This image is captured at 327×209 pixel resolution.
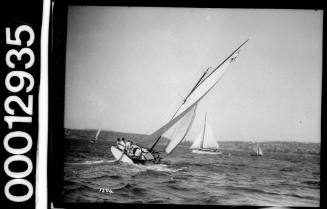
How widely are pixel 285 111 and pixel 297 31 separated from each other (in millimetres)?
644

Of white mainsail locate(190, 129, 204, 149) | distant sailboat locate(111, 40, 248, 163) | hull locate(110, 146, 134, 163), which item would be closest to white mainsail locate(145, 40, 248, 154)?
distant sailboat locate(111, 40, 248, 163)

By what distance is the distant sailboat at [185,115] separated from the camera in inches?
108

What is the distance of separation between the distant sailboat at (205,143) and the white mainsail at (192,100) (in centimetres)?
12

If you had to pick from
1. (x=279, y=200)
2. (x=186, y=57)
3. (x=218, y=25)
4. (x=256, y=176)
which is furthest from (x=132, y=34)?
(x=279, y=200)

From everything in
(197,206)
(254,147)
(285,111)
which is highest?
(285,111)

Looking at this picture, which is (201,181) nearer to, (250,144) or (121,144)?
(250,144)

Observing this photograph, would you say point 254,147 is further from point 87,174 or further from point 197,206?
point 87,174

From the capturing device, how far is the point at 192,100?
2756 mm

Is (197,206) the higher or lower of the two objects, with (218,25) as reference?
lower

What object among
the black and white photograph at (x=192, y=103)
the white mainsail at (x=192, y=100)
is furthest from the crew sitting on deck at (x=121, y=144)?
the white mainsail at (x=192, y=100)

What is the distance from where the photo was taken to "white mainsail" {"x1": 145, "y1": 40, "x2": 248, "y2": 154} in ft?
9.03

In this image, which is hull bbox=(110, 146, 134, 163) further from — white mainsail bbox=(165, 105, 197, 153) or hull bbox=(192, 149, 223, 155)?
hull bbox=(192, 149, 223, 155)

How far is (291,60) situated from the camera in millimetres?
2779

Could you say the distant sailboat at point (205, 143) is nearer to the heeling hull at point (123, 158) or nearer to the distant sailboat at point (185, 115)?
the distant sailboat at point (185, 115)
